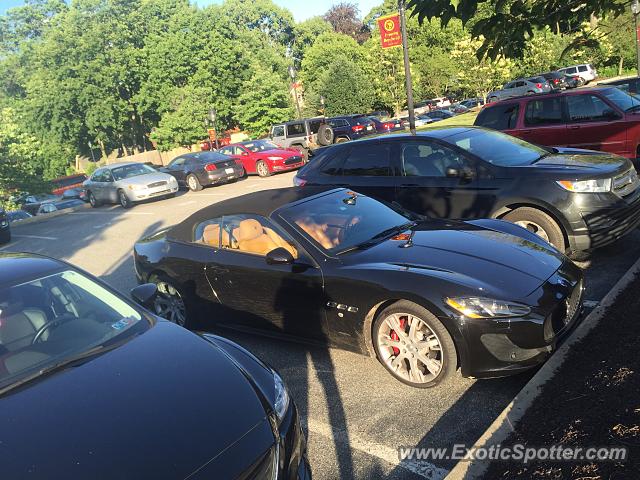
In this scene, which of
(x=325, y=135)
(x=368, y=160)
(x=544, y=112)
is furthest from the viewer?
(x=325, y=135)

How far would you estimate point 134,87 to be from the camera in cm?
4681

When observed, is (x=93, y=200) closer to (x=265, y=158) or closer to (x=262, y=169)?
(x=262, y=169)

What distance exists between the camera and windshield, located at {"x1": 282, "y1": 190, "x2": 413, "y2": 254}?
462cm

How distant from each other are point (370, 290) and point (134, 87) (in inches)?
1894

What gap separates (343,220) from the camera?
4.88 metres

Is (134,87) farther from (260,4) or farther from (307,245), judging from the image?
(307,245)

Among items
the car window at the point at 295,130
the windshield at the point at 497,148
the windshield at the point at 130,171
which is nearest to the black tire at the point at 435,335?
the windshield at the point at 497,148

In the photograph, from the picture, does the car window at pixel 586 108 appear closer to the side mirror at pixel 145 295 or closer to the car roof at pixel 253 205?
the car roof at pixel 253 205

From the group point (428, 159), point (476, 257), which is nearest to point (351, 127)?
point (428, 159)

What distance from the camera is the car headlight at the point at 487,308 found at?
3.52 meters

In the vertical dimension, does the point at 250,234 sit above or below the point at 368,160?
below

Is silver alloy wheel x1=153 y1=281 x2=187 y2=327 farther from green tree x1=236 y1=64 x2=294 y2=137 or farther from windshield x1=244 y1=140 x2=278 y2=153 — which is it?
green tree x1=236 y1=64 x2=294 y2=137

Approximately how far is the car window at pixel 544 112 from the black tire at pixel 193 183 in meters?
12.9

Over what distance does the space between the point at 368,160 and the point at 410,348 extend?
385 centimetres
